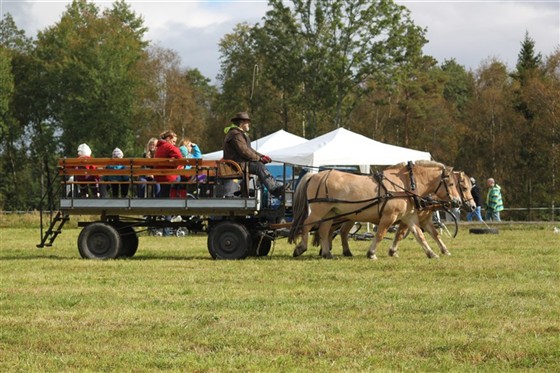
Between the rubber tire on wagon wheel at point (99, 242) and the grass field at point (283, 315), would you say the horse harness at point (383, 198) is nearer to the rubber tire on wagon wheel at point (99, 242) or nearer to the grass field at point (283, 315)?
the grass field at point (283, 315)

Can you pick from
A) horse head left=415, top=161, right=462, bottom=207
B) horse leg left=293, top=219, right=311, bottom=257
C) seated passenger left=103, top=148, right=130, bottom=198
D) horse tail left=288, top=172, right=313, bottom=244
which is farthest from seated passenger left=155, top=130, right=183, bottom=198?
horse head left=415, top=161, right=462, bottom=207

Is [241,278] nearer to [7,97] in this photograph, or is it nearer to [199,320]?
[199,320]

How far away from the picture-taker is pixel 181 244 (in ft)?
79.0

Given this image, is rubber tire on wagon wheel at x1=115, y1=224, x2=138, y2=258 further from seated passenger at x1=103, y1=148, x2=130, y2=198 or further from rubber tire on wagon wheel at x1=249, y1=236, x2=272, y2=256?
rubber tire on wagon wheel at x1=249, y1=236, x2=272, y2=256

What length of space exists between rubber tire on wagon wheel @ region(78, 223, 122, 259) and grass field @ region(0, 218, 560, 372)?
2.97ft

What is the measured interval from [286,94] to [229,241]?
1893 inches

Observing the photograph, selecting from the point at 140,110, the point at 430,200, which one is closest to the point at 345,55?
the point at 140,110

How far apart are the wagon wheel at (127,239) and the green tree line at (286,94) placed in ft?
125

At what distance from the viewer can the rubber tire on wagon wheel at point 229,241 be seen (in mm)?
17578

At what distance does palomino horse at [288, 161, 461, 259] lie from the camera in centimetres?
1775

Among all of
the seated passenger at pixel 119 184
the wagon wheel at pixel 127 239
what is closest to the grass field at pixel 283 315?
the wagon wheel at pixel 127 239

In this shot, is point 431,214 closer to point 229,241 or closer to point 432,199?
point 432,199

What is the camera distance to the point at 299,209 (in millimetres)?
17719

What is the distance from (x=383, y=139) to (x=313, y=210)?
53614 mm
